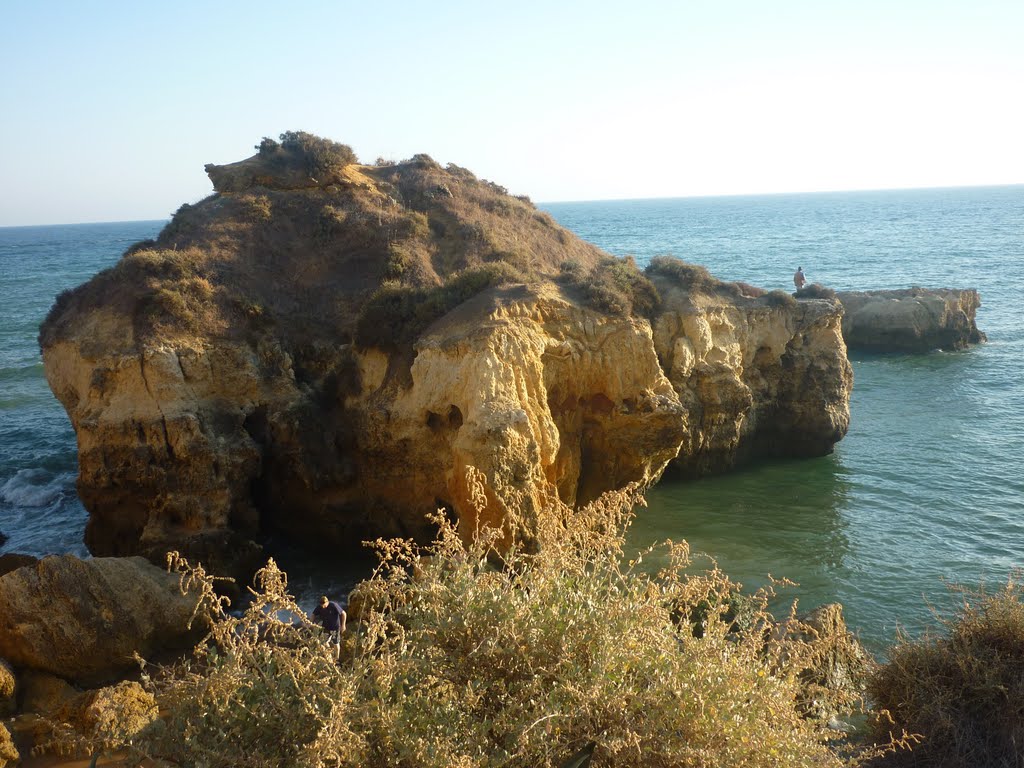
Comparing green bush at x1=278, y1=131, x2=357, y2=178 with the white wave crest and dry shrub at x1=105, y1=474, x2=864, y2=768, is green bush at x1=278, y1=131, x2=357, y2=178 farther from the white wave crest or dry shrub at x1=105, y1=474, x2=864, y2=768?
dry shrub at x1=105, y1=474, x2=864, y2=768

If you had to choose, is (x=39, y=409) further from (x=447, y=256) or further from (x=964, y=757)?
(x=964, y=757)

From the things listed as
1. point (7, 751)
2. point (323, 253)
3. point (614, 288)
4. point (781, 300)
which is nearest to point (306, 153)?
point (323, 253)

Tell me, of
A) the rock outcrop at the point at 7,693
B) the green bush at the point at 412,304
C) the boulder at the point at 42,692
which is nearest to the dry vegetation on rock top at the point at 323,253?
the green bush at the point at 412,304

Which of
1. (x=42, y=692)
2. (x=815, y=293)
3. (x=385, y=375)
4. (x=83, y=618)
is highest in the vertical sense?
(x=815, y=293)

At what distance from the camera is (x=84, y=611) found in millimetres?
11227

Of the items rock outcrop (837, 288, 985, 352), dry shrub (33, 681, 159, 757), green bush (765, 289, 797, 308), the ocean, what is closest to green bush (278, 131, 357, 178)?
the ocean

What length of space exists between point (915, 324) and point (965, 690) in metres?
29.9

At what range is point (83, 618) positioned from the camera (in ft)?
36.7

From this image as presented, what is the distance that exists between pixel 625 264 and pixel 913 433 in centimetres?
1113

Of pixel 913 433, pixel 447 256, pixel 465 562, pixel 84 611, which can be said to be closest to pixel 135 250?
pixel 447 256

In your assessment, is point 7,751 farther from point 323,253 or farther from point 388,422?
point 323,253

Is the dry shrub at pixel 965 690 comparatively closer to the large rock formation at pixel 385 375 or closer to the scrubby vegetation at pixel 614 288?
the large rock formation at pixel 385 375

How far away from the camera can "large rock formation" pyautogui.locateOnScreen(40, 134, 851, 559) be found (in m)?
14.9

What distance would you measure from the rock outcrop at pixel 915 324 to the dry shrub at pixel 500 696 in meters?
33.3
